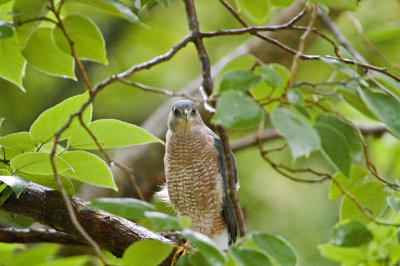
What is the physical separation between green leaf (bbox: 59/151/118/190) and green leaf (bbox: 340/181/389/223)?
2.41 feet

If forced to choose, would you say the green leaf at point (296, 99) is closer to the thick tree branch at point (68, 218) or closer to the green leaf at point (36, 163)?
the green leaf at point (36, 163)

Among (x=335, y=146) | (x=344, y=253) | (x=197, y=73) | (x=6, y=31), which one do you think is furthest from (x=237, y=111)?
(x=197, y=73)

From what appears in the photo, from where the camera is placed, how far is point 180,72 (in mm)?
6309

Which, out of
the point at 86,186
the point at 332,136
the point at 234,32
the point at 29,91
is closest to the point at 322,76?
the point at 86,186

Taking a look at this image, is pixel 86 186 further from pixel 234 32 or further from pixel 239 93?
pixel 239 93

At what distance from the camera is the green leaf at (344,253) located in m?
2.02

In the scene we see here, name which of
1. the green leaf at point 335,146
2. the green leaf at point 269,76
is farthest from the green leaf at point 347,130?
the green leaf at point 269,76

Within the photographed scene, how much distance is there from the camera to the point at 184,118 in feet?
11.8

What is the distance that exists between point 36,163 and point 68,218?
478 millimetres

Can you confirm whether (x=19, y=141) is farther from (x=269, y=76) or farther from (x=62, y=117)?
(x=269, y=76)

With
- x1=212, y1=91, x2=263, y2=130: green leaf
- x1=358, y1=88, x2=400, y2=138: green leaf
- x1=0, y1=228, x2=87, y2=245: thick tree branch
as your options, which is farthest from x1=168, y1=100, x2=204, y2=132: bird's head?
x1=212, y1=91, x2=263, y2=130: green leaf

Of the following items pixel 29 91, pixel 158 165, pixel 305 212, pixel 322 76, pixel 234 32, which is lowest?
pixel 305 212

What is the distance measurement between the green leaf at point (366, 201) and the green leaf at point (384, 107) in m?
0.46

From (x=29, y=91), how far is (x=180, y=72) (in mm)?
1616
